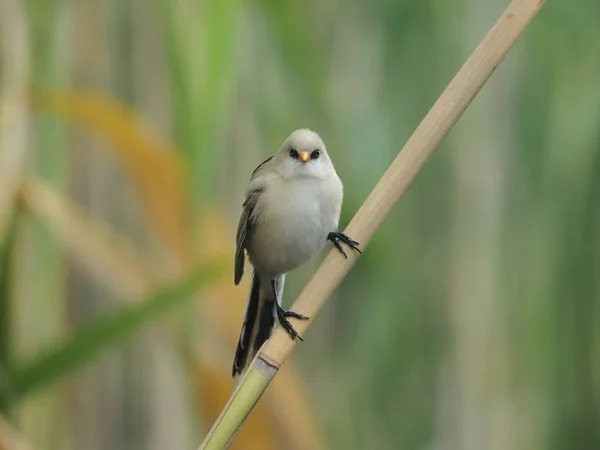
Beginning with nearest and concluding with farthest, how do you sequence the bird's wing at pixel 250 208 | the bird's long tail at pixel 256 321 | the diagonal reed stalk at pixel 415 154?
the diagonal reed stalk at pixel 415 154
the bird's long tail at pixel 256 321
the bird's wing at pixel 250 208

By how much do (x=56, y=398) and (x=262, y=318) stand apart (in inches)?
18.9

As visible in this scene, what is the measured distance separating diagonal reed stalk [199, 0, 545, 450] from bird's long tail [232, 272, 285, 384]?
0.46 feet

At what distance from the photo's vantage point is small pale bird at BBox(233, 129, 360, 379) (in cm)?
75

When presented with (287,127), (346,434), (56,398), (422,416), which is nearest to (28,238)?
(56,398)

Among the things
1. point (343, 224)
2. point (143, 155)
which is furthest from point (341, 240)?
point (343, 224)

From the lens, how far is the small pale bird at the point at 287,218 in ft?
2.46

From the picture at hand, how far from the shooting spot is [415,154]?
524 millimetres

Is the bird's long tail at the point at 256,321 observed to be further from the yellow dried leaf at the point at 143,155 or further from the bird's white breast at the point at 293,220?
the yellow dried leaf at the point at 143,155

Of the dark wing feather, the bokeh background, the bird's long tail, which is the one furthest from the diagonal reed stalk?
the bokeh background

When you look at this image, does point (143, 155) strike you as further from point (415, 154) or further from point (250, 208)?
point (415, 154)

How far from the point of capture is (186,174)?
0.91 meters

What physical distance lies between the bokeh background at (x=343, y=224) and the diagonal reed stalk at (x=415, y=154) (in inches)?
16.1

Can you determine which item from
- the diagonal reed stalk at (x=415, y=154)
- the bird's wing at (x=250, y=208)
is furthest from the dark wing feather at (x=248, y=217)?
the diagonal reed stalk at (x=415, y=154)

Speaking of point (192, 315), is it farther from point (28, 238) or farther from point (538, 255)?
point (538, 255)
